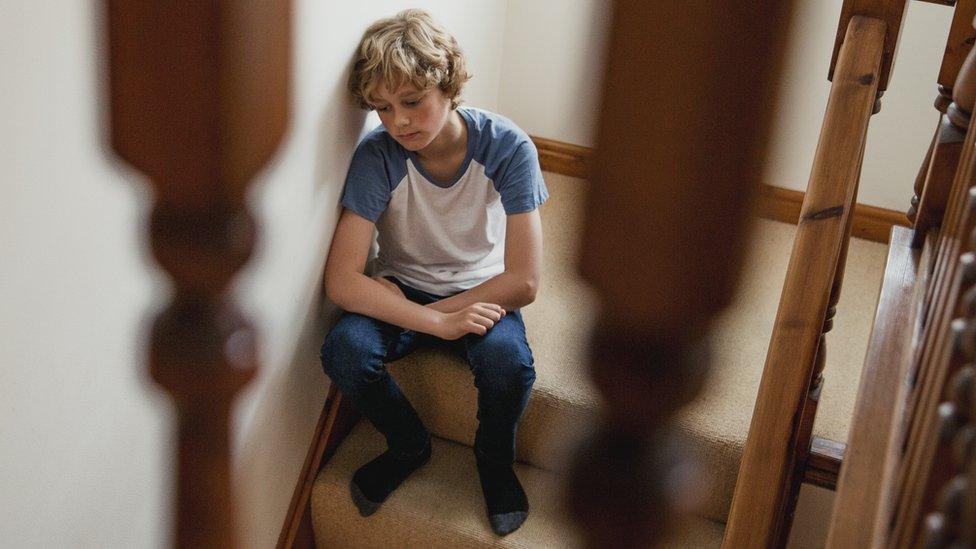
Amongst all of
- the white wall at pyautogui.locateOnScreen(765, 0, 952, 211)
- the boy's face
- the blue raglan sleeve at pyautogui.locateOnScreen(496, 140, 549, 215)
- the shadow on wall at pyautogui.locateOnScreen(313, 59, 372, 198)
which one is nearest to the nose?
the boy's face

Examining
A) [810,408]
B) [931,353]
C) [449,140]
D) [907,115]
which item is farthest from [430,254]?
[931,353]

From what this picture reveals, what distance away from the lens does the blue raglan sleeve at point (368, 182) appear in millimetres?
1652

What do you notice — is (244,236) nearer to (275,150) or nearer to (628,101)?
(275,150)

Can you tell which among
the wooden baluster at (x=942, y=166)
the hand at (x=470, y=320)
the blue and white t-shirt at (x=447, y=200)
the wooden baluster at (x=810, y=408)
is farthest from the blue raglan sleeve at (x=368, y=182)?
the wooden baluster at (x=942, y=166)

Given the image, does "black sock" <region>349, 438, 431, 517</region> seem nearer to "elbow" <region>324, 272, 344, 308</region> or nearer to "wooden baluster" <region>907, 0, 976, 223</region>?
"elbow" <region>324, 272, 344, 308</region>

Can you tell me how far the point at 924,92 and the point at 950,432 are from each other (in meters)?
2.08

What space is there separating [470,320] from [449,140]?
1.05ft

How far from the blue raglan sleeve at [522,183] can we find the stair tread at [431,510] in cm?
50

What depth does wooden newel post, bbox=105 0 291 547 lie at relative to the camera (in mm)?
224

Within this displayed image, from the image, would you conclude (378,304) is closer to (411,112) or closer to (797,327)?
(411,112)

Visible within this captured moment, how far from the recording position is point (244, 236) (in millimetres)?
261

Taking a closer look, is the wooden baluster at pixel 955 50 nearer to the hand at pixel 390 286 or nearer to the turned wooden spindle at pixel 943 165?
the turned wooden spindle at pixel 943 165

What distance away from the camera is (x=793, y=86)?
0.16m

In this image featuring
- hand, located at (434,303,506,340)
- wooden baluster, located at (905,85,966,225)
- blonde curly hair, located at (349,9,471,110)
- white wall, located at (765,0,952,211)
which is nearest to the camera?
wooden baluster, located at (905,85,966,225)
